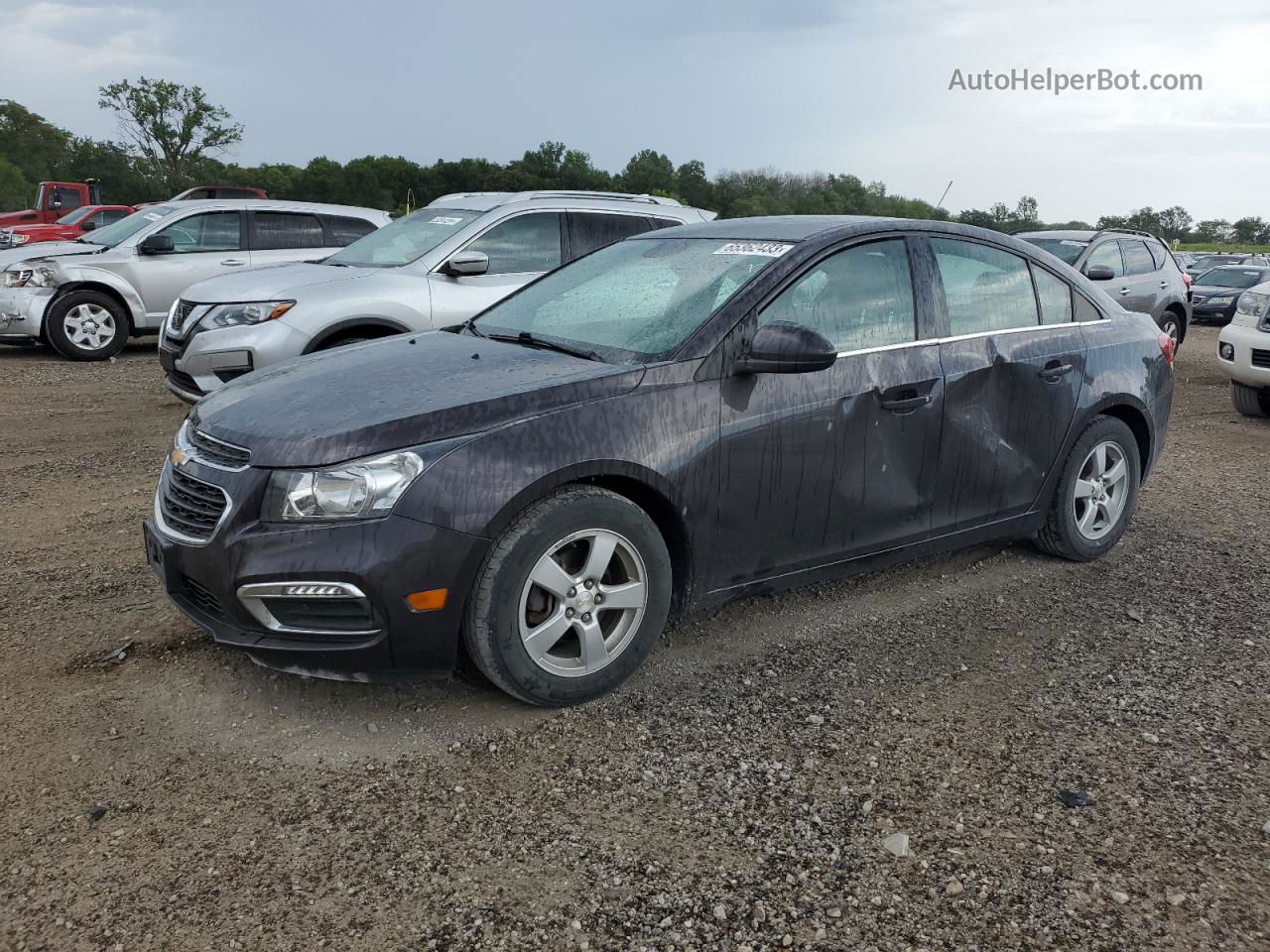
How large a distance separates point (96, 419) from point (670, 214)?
481 cm

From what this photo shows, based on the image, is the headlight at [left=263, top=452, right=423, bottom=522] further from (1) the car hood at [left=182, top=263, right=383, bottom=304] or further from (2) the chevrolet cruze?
(1) the car hood at [left=182, top=263, right=383, bottom=304]

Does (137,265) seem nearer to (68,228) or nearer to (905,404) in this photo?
(905,404)

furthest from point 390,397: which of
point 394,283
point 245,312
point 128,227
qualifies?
point 128,227

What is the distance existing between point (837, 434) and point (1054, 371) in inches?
51.2

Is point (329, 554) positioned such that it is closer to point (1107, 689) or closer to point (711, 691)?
point (711, 691)

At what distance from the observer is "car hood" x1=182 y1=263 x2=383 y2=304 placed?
7363mm

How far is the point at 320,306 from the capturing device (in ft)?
23.5

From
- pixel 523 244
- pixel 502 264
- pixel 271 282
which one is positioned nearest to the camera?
pixel 271 282

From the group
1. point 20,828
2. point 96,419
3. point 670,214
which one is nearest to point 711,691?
point 20,828

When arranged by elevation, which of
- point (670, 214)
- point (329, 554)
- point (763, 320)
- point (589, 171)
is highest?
point (589, 171)

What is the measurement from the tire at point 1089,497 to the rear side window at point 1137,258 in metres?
8.48

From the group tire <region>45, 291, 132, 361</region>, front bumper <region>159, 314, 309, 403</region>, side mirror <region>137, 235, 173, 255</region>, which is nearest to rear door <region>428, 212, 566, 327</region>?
front bumper <region>159, 314, 309, 403</region>

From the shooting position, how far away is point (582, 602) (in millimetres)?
3357

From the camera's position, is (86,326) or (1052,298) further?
(86,326)
